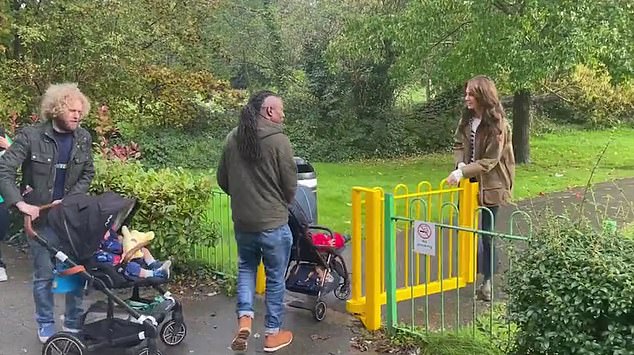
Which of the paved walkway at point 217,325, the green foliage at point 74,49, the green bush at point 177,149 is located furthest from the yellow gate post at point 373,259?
the green bush at point 177,149

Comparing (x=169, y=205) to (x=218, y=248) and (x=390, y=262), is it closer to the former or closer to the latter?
(x=218, y=248)

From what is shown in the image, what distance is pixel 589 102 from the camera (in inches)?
948

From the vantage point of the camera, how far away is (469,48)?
42.5 feet

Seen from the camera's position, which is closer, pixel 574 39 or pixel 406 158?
pixel 574 39

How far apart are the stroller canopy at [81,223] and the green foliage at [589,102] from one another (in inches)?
819

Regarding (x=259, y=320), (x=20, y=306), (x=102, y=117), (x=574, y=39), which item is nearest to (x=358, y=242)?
(x=259, y=320)

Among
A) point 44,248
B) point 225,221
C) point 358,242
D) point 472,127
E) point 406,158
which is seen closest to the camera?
point 44,248

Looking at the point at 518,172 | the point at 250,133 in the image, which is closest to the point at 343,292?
the point at 250,133

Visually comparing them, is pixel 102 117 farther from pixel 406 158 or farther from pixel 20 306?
pixel 406 158

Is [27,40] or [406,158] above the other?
[27,40]

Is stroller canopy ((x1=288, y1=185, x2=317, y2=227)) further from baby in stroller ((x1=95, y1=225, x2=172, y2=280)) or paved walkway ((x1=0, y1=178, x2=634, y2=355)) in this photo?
baby in stroller ((x1=95, y1=225, x2=172, y2=280))

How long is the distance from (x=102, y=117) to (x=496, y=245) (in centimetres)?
637

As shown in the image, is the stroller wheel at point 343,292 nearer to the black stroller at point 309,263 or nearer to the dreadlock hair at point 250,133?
the black stroller at point 309,263

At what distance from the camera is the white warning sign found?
5.01 metres
